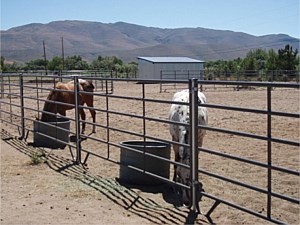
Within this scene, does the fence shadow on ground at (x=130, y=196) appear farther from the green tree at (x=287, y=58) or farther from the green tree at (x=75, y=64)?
the green tree at (x=75, y=64)

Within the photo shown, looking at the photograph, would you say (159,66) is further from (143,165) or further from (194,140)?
(194,140)

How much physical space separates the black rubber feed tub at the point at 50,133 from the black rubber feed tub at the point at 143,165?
2.72 metres

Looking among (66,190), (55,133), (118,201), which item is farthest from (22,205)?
(55,133)

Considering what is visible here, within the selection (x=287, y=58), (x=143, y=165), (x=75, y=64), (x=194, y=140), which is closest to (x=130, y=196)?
(x=143, y=165)

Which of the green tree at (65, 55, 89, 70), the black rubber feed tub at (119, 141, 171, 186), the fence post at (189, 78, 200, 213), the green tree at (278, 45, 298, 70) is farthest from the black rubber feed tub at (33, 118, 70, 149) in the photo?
the green tree at (65, 55, 89, 70)

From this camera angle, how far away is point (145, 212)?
5.13 m

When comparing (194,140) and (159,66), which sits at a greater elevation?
(159,66)

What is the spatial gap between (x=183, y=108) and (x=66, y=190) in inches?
74.1

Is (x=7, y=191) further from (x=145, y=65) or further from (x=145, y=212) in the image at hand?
(x=145, y=65)

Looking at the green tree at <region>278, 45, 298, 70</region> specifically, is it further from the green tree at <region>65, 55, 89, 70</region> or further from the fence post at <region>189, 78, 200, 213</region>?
the fence post at <region>189, 78, 200, 213</region>

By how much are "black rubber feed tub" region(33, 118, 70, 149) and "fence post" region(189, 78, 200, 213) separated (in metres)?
4.38

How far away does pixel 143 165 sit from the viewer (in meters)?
6.13

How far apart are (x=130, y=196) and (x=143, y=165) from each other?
0.52 meters

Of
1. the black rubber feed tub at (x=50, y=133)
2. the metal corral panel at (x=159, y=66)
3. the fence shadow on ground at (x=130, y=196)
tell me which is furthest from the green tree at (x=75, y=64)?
the fence shadow on ground at (x=130, y=196)
